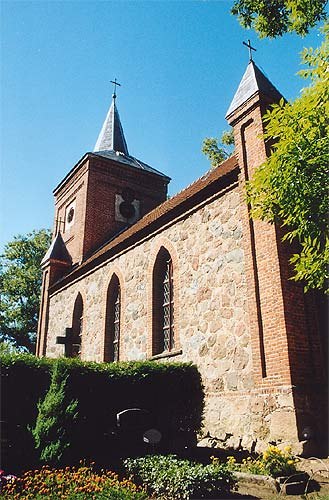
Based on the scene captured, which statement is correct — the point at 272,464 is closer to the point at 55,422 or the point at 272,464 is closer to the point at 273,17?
the point at 55,422

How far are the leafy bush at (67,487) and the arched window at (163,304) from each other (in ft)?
17.4

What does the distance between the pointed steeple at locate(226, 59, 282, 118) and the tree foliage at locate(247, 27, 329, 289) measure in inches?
187

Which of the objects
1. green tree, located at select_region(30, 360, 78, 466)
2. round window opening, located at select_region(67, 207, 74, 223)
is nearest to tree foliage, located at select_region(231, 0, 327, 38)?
green tree, located at select_region(30, 360, 78, 466)

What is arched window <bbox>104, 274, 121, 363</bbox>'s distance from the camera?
1512 centimetres

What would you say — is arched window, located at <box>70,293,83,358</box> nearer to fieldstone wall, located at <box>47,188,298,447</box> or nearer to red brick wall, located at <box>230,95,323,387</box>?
fieldstone wall, located at <box>47,188,298,447</box>

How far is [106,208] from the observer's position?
2238 cm

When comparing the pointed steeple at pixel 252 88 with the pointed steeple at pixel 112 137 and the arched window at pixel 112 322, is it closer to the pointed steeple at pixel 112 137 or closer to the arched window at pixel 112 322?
the arched window at pixel 112 322

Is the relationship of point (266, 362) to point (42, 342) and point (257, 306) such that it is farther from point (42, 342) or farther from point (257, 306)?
point (42, 342)

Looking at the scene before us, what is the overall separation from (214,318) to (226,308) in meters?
0.49

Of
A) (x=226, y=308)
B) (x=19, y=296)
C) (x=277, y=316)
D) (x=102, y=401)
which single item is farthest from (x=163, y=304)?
(x=19, y=296)

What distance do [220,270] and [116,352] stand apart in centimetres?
615

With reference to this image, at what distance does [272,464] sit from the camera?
6809 millimetres

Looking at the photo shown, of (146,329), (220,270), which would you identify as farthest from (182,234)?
(146,329)

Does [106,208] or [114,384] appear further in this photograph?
[106,208]
